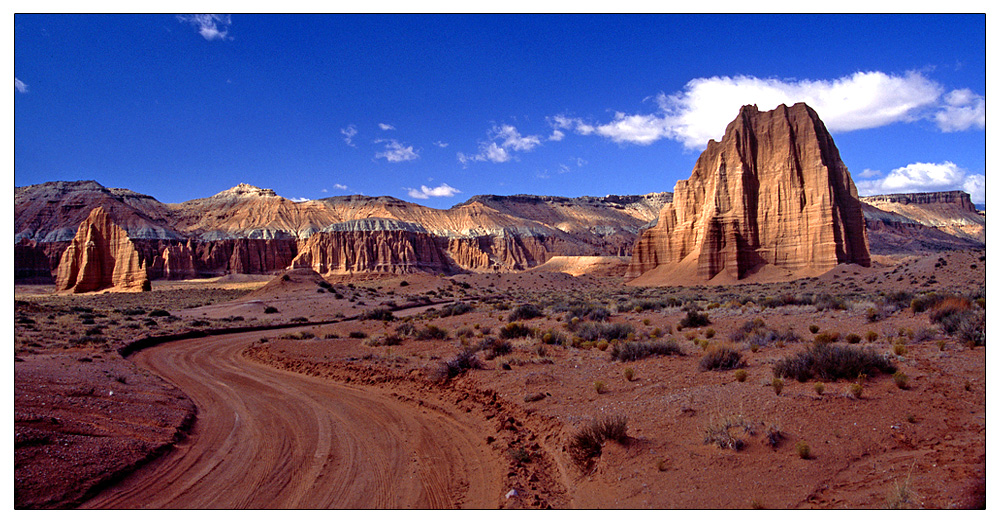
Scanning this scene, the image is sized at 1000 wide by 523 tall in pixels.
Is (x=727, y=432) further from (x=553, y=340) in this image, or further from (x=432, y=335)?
(x=432, y=335)

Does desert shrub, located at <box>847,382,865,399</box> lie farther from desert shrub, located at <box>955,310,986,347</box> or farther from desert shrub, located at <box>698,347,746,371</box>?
desert shrub, located at <box>955,310,986,347</box>

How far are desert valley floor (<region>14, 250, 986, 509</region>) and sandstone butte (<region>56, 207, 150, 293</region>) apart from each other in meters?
70.5

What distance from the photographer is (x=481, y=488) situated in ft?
24.1

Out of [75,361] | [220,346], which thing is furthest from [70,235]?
[75,361]

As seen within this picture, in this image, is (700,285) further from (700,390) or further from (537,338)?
(700,390)

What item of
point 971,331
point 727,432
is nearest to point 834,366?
point 727,432

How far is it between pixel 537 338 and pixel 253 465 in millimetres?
11119

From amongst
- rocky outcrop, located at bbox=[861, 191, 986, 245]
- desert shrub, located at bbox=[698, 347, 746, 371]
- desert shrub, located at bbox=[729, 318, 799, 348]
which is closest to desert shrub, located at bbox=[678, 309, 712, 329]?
desert shrub, located at bbox=[729, 318, 799, 348]

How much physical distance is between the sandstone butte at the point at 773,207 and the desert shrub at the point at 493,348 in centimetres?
4505

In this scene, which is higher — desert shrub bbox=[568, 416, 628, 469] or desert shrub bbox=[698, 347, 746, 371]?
desert shrub bbox=[698, 347, 746, 371]

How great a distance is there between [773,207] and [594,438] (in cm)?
5851

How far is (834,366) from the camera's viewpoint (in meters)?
9.57

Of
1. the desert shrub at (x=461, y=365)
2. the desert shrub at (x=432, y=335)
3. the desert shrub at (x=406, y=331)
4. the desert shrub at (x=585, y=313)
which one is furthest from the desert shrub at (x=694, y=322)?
the desert shrub at (x=406, y=331)

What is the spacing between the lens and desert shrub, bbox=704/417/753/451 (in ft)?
23.3
